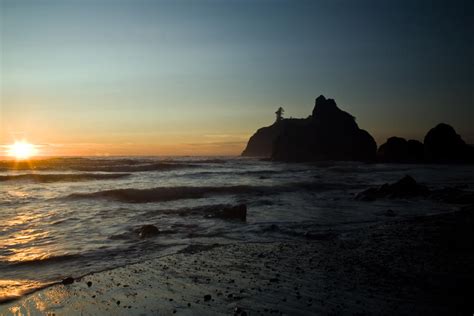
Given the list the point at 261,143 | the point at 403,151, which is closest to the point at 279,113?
the point at 261,143

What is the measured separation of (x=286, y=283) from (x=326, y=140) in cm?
10022

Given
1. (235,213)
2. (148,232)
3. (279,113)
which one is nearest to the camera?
(148,232)

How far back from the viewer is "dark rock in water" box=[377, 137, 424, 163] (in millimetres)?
84938

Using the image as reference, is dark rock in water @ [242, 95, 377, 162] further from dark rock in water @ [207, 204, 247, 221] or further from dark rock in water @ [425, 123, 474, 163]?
dark rock in water @ [207, 204, 247, 221]

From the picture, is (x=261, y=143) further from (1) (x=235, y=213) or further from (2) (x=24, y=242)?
(2) (x=24, y=242)

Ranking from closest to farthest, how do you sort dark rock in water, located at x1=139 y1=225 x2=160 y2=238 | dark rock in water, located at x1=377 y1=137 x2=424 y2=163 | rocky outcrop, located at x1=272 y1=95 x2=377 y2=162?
dark rock in water, located at x1=139 y1=225 x2=160 y2=238
dark rock in water, located at x1=377 y1=137 x2=424 y2=163
rocky outcrop, located at x1=272 y1=95 x2=377 y2=162

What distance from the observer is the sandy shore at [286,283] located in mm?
5969

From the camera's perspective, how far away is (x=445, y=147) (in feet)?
265

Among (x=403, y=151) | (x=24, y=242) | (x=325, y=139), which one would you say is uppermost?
(x=325, y=139)

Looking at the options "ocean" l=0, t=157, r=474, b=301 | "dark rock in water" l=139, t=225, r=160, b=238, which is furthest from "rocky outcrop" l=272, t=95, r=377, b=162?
"dark rock in water" l=139, t=225, r=160, b=238

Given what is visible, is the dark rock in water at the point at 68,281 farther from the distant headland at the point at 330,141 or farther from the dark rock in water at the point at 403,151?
the distant headland at the point at 330,141

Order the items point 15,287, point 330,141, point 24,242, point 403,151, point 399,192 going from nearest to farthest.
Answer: point 15,287
point 24,242
point 399,192
point 403,151
point 330,141

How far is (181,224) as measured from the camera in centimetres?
1474

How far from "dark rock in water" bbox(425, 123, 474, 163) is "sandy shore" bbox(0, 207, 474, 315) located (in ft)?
267
